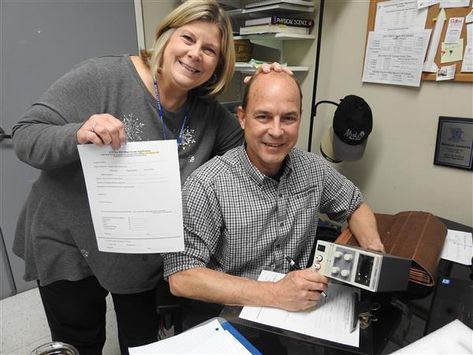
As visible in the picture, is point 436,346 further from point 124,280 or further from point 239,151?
point 124,280

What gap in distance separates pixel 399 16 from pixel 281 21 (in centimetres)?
59

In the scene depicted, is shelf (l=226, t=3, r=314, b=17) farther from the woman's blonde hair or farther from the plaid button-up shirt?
the plaid button-up shirt

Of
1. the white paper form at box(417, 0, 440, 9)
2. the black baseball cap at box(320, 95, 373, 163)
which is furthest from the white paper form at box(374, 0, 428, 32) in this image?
the black baseball cap at box(320, 95, 373, 163)

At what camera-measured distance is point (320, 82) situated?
205 centimetres

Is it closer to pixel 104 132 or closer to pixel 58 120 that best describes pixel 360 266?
pixel 104 132

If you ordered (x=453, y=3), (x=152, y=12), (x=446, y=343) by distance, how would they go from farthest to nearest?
(x=152, y=12) → (x=453, y=3) → (x=446, y=343)

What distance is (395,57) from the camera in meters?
1.64

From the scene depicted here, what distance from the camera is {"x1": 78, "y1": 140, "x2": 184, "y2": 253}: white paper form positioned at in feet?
Answer: 2.70

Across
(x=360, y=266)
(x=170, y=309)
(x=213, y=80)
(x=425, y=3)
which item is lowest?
(x=170, y=309)

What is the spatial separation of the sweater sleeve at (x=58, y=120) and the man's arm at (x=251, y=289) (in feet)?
1.50

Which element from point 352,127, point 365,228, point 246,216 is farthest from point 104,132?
point 352,127

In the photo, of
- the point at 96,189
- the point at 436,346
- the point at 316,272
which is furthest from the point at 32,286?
the point at 436,346

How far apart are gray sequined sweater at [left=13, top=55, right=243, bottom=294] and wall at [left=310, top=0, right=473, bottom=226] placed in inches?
39.4

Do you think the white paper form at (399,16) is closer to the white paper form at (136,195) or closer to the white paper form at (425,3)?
the white paper form at (425,3)
